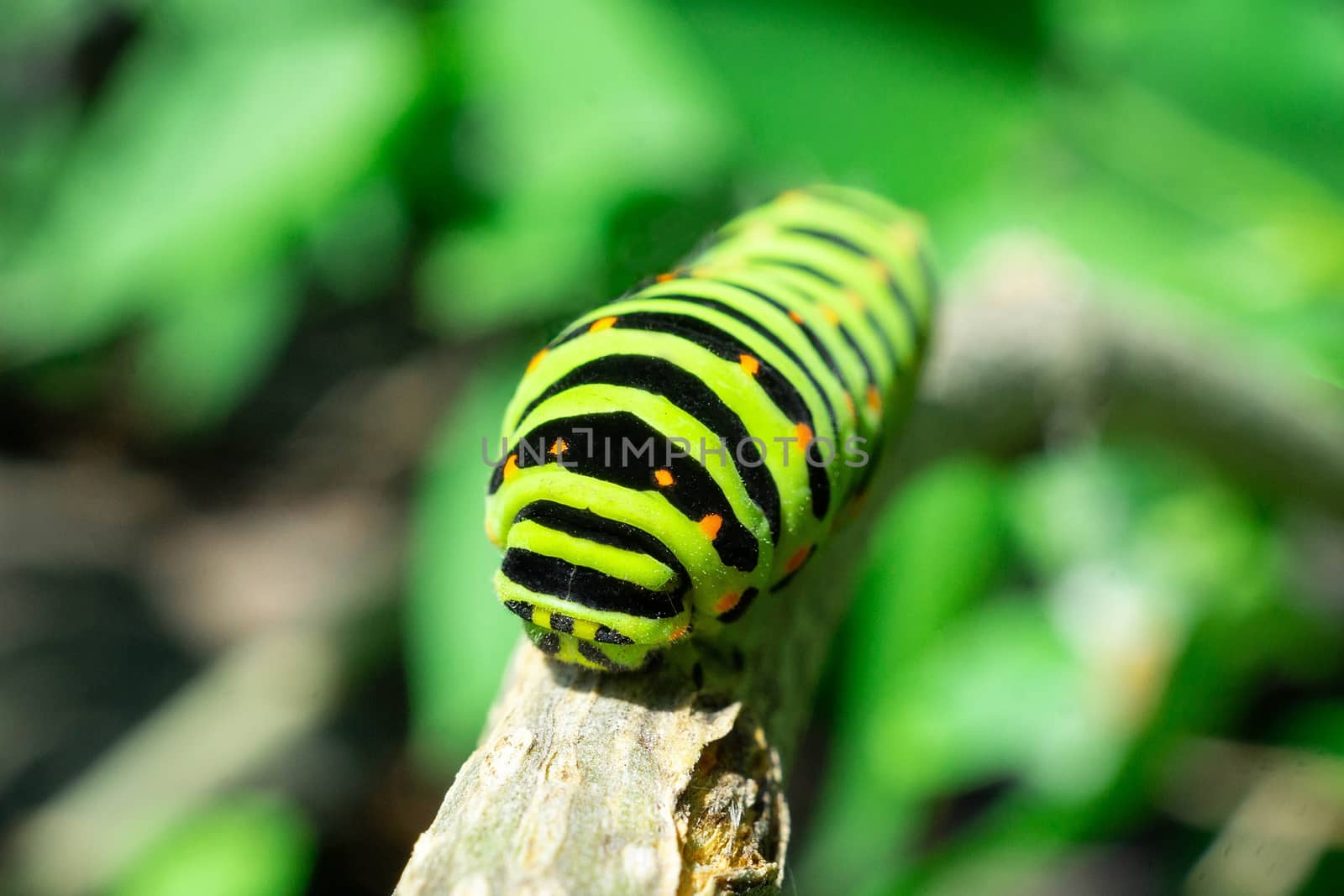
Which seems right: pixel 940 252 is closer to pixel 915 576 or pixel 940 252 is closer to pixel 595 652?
pixel 915 576

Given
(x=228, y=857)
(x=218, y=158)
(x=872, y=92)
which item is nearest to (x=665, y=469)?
(x=872, y=92)

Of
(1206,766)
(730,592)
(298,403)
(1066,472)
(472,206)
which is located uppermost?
(298,403)

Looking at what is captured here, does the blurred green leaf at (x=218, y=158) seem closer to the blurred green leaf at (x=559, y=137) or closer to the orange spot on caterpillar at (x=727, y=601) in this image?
the blurred green leaf at (x=559, y=137)

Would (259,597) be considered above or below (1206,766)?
above

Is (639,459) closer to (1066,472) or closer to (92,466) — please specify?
(1066,472)

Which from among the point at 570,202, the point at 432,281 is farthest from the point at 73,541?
the point at 570,202

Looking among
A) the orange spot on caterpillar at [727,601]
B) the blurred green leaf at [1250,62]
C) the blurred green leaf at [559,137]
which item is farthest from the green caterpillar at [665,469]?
the blurred green leaf at [1250,62]

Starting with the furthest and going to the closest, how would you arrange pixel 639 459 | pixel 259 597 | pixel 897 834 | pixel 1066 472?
pixel 259 597 → pixel 1066 472 → pixel 897 834 → pixel 639 459
